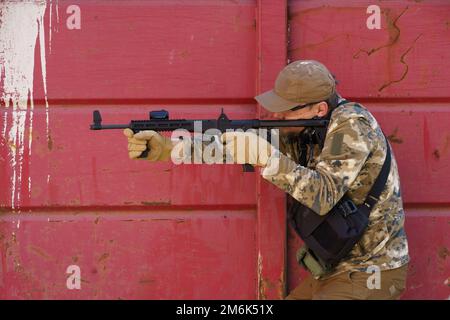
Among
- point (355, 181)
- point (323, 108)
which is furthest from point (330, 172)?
point (323, 108)

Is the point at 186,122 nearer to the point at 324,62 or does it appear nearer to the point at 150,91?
the point at 150,91

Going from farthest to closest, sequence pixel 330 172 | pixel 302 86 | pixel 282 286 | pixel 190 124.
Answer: pixel 282 286, pixel 190 124, pixel 302 86, pixel 330 172

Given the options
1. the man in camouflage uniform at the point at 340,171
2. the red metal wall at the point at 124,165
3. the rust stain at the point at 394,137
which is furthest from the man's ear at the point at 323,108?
the rust stain at the point at 394,137

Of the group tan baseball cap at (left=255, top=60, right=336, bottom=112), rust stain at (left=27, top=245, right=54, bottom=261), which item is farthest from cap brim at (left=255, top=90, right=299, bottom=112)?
rust stain at (left=27, top=245, right=54, bottom=261)

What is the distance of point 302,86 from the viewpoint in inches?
98.9

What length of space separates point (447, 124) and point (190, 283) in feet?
4.37

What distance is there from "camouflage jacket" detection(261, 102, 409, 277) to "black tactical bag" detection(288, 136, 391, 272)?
31 millimetres

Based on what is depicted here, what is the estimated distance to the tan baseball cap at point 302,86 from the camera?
8.24ft

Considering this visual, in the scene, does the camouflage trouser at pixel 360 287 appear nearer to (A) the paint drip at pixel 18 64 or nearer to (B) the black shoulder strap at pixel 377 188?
(B) the black shoulder strap at pixel 377 188

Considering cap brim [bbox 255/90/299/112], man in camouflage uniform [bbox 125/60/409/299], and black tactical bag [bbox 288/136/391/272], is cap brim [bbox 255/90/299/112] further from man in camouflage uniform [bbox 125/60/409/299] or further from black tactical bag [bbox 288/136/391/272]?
black tactical bag [bbox 288/136/391/272]

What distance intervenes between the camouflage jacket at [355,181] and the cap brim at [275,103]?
0.58 feet

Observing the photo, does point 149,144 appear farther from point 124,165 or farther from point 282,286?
point 282,286

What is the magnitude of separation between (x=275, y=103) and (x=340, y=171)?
38cm

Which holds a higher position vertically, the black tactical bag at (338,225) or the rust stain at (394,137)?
the rust stain at (394,137)
